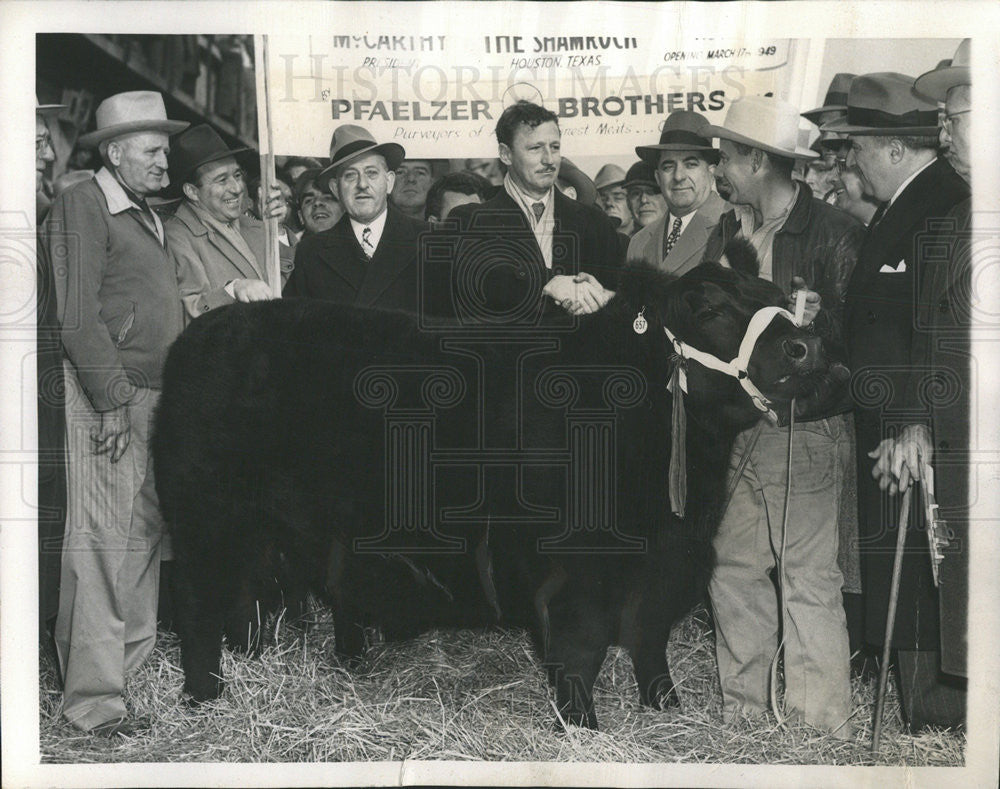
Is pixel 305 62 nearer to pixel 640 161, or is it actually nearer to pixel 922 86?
pixel 640 161

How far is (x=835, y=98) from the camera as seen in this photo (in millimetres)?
4293

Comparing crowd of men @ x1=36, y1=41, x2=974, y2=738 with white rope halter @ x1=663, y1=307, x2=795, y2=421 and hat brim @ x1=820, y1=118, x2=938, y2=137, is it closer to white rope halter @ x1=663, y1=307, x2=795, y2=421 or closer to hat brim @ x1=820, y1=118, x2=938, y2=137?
hat brim @ x1=820, y1=118, x2=938, y2=137

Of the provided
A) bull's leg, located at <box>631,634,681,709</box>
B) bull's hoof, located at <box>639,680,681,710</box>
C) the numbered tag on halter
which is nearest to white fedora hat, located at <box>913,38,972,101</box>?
the numbered tag on halter

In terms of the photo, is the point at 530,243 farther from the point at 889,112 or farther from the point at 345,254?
the point at 889,112

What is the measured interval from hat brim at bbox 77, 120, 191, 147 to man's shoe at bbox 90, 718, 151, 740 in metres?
2.54

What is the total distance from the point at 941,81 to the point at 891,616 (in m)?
2.32

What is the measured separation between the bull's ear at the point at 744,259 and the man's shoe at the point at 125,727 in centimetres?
327

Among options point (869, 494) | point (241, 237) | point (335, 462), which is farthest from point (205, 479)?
point (869, 494)

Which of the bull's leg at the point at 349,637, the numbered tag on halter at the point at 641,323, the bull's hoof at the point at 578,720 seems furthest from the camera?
the bull's leg at the point at 349,637

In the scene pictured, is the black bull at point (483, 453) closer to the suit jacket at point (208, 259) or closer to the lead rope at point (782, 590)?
the suit jacket at point (208, 259)

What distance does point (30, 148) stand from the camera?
4324 mm

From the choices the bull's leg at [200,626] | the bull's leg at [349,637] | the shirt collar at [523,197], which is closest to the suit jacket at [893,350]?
the shirt collar at [523,197]

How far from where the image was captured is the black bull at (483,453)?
13.7 ft

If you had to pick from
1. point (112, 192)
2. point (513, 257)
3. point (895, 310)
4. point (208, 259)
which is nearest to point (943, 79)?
point (895, 310)
